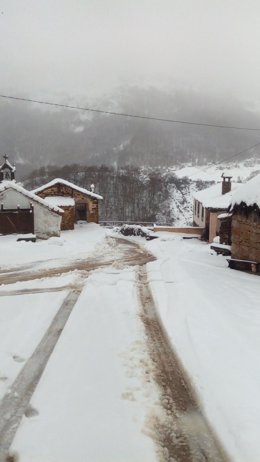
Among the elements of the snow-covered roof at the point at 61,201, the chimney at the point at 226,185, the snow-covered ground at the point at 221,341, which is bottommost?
the snow-covered ground at the point at 221,341

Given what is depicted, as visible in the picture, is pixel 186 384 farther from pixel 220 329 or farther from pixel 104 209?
pixel 104 209

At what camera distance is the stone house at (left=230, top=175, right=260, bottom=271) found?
46.1ft

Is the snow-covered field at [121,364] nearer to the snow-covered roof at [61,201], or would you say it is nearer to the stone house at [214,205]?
the stone house at [214,205]

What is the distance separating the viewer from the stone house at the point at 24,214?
91.2 feet

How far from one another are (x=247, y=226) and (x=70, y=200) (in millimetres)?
27874

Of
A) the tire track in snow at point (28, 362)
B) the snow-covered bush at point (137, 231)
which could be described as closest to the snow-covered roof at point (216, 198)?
the snow-covered bush at point (137, 231)

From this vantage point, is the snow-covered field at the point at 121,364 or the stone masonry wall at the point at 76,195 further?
the stone masonry wall at the point at 76,195

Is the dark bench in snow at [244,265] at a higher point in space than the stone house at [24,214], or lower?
lower

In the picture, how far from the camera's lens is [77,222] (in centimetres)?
4369

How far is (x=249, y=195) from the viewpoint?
47.2 ft

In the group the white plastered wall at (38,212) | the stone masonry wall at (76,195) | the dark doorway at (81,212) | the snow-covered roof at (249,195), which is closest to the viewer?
the snow-covered roof at (249,195)

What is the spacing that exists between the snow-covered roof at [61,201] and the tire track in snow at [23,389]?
31.0 m

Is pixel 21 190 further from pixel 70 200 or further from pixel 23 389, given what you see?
pixel 23 389

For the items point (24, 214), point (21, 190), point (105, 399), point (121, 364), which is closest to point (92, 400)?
point (105, 399)
